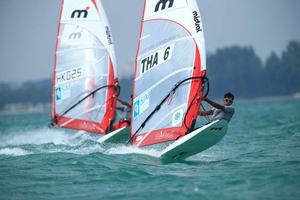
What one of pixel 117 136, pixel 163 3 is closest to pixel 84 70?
pixel 117 136

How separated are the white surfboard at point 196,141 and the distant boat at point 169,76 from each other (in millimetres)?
25

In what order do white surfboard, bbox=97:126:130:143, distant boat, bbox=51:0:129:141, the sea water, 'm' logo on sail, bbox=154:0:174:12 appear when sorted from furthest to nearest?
distant boat, bbox=51:0:129:141 → white surfboard, bbox=97:126:130:143 → 'm' logo on sail, bbox=154:0:174:12 → the sea water

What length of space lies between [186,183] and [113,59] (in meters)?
9.28

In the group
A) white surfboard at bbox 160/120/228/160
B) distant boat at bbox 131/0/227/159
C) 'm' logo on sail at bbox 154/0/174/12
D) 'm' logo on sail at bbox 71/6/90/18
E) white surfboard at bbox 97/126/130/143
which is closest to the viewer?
white surfboard at bbox 160/120/228/160

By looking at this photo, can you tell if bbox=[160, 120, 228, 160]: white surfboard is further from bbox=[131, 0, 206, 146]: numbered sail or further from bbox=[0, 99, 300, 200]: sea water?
bbox=[131, 0, 206, 146]: numbered sail

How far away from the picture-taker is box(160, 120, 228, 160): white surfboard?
41.8 ft

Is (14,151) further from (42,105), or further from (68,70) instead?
(42,105)

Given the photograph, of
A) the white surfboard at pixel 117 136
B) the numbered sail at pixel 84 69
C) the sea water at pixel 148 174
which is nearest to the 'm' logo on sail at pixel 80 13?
the numbered sail at pixel 84 69

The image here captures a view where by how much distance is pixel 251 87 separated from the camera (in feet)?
399

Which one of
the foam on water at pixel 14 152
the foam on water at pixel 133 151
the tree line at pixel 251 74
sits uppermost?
the foam on water at pixel 133 151

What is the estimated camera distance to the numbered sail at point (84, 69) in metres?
19.3

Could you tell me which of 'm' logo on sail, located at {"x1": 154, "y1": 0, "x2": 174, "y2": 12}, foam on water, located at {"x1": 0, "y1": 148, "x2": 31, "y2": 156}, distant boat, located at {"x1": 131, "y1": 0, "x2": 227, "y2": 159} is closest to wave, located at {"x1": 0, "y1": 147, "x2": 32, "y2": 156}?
foam on water, located at {"x1": 0, "y1": 148, "x2": 31, "y2": 156}

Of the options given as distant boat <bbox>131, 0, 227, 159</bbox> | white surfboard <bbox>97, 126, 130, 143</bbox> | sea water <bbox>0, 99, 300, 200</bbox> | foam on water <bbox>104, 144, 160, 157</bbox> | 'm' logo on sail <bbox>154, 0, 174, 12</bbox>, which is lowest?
white surfboard <bbox>97, 126, 130, 143</bbox>

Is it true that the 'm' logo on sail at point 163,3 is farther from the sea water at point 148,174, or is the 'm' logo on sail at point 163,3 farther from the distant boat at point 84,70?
the distant boat at point 84,70
